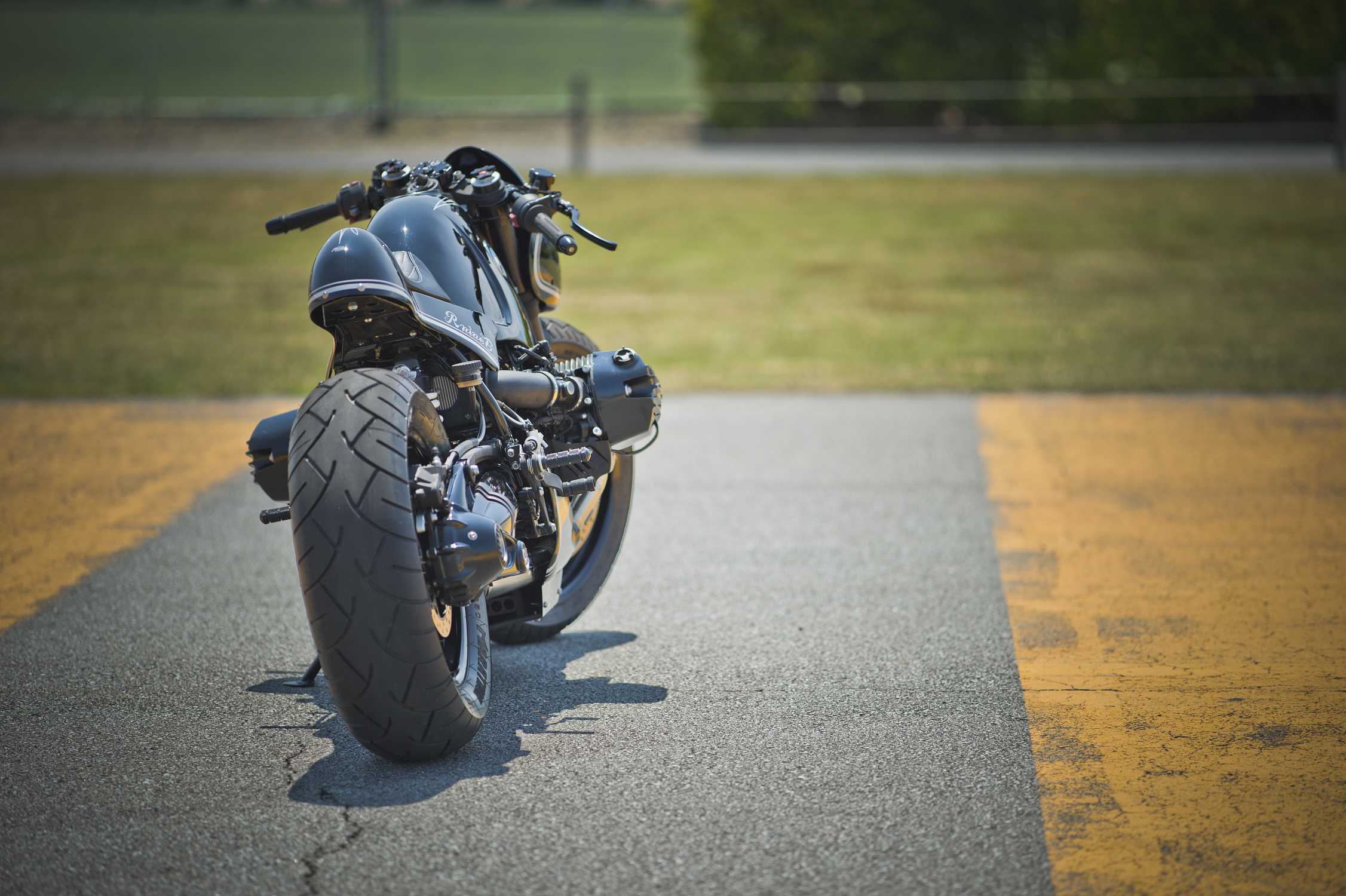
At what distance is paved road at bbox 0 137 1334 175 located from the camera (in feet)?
65.8

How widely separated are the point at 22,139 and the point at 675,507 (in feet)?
70.8

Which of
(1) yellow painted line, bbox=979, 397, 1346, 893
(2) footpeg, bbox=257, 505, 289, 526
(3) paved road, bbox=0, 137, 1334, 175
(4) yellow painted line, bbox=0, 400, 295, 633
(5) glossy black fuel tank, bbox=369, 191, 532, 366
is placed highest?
(5) glossy black fuel tank, bbox=369, 191, 532, 366

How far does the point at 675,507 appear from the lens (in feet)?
21.6

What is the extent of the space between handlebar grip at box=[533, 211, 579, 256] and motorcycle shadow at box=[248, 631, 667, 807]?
1.35 metres

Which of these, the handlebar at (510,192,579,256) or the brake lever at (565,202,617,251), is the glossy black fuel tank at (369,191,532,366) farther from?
the brake lever at (565,202,617,251)


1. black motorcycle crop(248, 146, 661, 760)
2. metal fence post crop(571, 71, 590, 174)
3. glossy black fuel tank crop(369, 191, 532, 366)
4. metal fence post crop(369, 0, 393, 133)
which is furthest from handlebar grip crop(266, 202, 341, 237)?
metal fence post crop(369, 0, 393, 133)

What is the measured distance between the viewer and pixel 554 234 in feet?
14.2

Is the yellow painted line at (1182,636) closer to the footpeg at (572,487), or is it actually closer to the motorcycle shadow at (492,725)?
the motorcycle shadow at (492,725)

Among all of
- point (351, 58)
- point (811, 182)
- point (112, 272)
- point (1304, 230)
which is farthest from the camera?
point (351, 58)

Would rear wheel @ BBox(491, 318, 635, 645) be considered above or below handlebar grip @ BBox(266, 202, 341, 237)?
below

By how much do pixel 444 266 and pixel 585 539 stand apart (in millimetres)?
1359

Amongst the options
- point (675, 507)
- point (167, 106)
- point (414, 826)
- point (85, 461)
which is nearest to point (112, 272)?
point (85, 461)

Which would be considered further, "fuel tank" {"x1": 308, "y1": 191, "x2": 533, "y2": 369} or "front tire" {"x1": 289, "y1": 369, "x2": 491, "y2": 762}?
"fuel tank" {"x1": 308, "y1": 191, "x2": 533, "y2": 369}

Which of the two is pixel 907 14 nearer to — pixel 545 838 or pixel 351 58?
pixel 351 58
